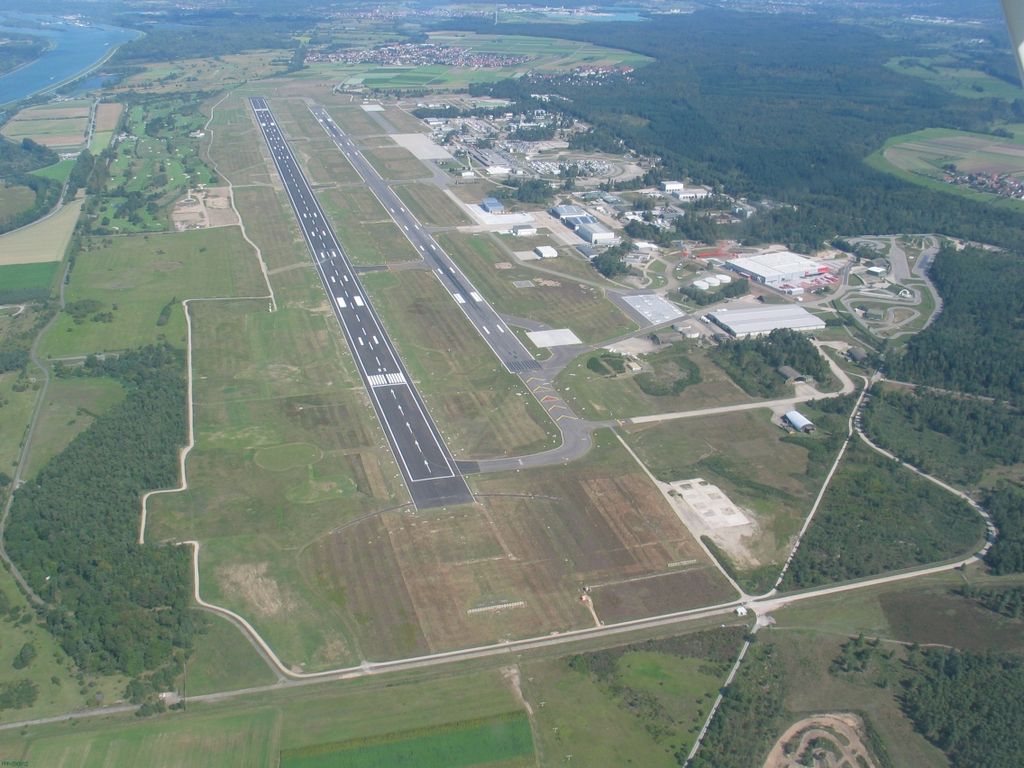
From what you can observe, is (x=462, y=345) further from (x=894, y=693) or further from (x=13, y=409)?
(x=894, y=693)

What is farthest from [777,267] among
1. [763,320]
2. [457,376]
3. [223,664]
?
[223,664]

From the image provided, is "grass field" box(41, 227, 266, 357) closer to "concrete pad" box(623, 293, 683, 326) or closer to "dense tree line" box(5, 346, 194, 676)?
"dense tree line" box(5, 346, 194, 676)

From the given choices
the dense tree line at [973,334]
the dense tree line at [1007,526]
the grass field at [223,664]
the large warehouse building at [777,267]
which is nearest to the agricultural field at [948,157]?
the dense tree line at [973,334]

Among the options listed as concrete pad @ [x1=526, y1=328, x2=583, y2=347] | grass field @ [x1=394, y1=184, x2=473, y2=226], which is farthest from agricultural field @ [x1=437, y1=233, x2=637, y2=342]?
grass field @ [x1=394, y1=184, x2=473, y2=226]

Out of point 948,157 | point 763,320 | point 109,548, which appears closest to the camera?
point 109,548

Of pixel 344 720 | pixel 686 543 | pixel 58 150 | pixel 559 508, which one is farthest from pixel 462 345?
pixel 58 150

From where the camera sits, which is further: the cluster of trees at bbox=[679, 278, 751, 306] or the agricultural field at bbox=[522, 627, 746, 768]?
the cluster of trees at bbox=[679, 278, 751, 306]

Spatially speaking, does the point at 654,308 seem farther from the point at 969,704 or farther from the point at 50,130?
the point at 50,130
